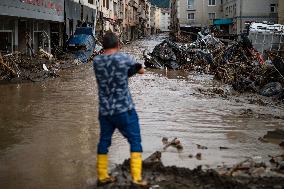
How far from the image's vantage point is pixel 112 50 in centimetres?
499

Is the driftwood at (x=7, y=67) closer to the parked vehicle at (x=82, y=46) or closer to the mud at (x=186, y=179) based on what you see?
the parked vehicle at (x=82, y=46)

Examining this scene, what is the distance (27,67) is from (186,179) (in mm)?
14577

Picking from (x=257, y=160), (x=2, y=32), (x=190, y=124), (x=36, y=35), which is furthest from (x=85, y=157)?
(x=36, y=35)

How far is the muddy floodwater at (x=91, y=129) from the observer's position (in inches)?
240

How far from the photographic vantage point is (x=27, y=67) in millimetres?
18703

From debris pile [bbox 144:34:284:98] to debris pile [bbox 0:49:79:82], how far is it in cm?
526

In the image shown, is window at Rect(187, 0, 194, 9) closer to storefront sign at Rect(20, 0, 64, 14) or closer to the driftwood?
storefront sign at Rect(20, 0, 64, 14)

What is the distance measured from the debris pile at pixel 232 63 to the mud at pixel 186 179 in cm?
865

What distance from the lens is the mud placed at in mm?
5039

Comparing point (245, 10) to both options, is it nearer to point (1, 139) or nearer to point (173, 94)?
point (173, 94)

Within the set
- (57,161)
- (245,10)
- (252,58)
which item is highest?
(245,10)

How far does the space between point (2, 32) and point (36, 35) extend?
610 cm

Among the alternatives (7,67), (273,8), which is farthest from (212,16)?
(7,67)

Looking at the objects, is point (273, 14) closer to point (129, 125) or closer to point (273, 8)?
point (273, 8)
